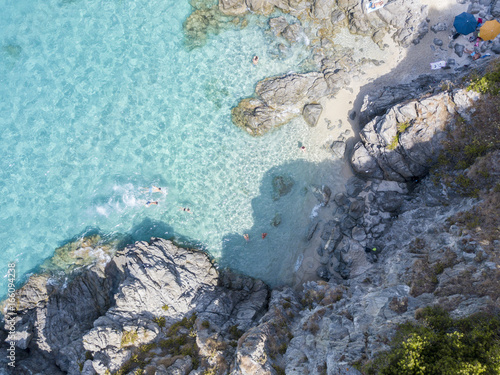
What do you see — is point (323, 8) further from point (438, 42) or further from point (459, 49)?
point (459, 49)

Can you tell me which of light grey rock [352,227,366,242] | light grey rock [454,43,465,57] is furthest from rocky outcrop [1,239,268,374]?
light grey rock [454,43,465,57]

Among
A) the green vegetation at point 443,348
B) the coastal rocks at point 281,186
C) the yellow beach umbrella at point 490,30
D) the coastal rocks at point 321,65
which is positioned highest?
the coastal rocks at point 321,65

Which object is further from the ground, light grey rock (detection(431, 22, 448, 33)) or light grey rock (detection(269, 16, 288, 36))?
light grey rock (detection(269, 16, 288, 36))

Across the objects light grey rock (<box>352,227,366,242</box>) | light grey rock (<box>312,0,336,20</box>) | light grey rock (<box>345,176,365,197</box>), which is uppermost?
light grey rock (<box>312,0,336,20</box>)

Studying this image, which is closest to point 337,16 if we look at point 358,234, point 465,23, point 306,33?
point 306,33

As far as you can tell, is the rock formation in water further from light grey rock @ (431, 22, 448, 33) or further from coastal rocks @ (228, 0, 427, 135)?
light grey rock @ (431, 22, 448, 33)

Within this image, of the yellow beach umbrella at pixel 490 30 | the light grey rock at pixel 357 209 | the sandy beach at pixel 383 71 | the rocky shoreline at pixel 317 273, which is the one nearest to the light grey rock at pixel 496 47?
the yellow beach umbrella at pixel 490 30

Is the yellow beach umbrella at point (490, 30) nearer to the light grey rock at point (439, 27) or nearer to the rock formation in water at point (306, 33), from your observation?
the light grey rock at point (439, 27)

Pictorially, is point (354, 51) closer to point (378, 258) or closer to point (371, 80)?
point (371, 80)

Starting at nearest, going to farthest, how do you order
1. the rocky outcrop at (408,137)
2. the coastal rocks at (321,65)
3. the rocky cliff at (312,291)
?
the rocky cliff at (312,291), the rocky outcrop at (408,137), the coastal rocks at (321,65)
